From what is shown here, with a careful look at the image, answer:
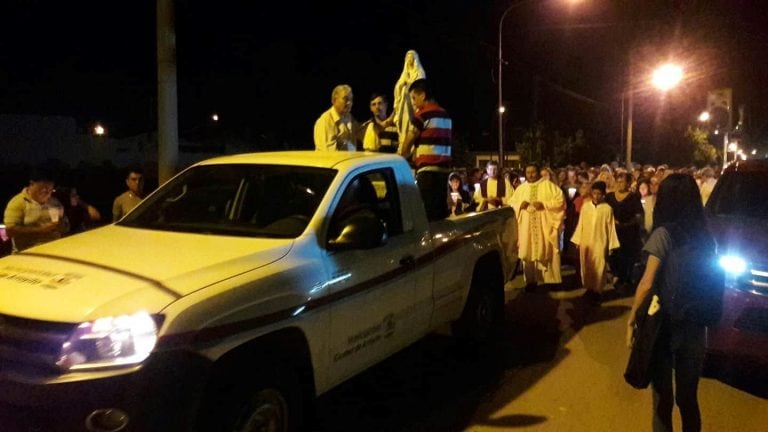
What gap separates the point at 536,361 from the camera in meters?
7.02

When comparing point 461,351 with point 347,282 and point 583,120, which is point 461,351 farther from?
point 583,120

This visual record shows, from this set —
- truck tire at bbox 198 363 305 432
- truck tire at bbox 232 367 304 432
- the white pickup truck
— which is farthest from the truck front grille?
truck tire at bbox 232 367 304 432

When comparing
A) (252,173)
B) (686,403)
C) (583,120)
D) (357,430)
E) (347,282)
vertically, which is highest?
(583,120)

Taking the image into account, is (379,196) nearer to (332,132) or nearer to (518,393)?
(518,393)

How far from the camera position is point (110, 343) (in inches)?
136

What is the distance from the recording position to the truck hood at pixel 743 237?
5941 millimetres

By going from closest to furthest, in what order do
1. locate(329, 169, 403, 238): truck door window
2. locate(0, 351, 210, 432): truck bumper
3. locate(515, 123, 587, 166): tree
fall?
locate(0, 351, 210, 432): truck bumper → locate(329, 169, 403, 238): truck door window → locate(515, 123, 587, 166): tree

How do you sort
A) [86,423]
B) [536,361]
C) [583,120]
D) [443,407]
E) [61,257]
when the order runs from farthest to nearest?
[583,120] → [536,361] → [443,407] → [61,257] → [86,423]

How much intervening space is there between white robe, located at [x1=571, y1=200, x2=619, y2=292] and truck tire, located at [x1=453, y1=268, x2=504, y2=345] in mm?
3054

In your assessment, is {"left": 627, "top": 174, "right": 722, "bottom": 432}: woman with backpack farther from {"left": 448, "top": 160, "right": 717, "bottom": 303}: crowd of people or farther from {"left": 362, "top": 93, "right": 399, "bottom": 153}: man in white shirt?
{"left": 448, "top": 160, "right": 717, "bottom": 303}: crowd of people

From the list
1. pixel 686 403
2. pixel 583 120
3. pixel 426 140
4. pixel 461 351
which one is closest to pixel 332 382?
pixel 686 403

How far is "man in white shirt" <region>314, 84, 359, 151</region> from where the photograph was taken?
7.54 metres

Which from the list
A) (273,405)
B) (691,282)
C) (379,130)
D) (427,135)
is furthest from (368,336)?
(379,130)

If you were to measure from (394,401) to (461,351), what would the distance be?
4.33ft
